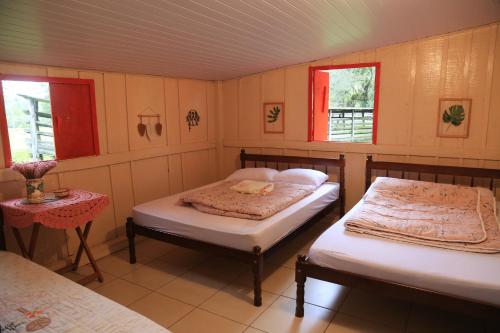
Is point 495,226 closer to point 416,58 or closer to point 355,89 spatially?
point 416,58

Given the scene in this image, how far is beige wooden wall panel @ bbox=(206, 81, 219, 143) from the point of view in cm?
498

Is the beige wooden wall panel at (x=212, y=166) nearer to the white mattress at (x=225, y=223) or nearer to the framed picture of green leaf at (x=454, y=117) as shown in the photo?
the white mattress at (x=225, y=223)

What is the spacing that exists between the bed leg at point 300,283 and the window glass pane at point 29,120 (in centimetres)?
247

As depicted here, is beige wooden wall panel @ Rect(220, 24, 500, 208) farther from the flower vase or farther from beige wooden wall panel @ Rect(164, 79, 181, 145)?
the flower vase

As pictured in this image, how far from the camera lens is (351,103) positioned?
6824 millimetres

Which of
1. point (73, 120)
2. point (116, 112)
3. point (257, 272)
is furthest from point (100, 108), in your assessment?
point (257, 272)

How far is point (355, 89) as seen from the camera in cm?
667

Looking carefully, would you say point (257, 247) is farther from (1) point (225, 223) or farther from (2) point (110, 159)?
(2) point (110, 159)

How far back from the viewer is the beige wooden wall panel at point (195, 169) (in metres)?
4.66

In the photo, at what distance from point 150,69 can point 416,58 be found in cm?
293

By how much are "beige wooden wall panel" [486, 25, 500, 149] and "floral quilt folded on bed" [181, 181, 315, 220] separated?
1.87 m

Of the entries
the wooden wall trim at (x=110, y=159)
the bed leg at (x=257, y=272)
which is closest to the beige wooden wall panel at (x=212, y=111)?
the wooden wall trim at (x=110, y=159)

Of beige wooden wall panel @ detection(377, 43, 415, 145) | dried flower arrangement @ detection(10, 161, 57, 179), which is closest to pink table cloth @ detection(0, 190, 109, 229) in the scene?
dried flower arrangement @ detection(10, 161, 57, 179)

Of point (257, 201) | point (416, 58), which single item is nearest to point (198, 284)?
point (257, 201)
